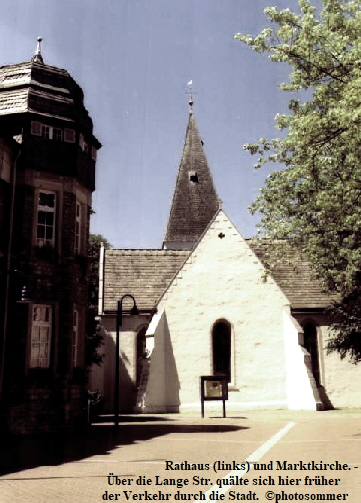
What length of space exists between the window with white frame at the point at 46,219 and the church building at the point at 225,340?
8.32m

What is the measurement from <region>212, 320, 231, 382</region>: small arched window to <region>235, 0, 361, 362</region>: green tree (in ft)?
30.2

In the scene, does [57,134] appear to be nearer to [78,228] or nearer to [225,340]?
[78,228]

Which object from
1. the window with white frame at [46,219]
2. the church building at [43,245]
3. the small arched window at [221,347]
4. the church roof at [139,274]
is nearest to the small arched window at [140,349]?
the church roof at [139,274]

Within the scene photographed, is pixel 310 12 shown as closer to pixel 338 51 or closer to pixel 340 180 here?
pixel 338 51

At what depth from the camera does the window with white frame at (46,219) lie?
A: 1791 centimetres

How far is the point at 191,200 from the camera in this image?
47.5 meters

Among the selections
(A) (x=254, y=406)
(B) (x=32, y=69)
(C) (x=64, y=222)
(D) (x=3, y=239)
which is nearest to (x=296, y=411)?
(A) (x=254, y=406)

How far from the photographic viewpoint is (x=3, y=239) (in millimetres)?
16578

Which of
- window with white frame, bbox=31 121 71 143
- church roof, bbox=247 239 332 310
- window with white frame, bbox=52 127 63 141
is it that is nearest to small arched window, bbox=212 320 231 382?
church roof, bbox=247 239 332 310

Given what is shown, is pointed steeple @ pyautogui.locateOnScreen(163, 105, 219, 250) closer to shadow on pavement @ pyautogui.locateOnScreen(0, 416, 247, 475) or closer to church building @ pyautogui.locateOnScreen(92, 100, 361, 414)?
church building @ pyautogui.locateOnScreen(92, 100, 361, 414)

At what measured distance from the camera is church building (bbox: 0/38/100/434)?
649 inches

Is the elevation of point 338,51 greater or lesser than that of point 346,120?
greater

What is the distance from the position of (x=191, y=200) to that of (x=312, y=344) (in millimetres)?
21488

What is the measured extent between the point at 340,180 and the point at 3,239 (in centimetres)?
1042
